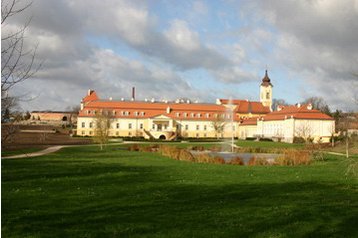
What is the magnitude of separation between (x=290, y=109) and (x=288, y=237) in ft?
235

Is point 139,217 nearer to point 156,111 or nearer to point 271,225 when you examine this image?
point 271,225

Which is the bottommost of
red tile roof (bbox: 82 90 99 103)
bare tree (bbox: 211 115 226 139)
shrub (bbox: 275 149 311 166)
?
shrub (bbox: 275 149 311 166)

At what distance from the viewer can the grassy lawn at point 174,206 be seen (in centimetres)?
757

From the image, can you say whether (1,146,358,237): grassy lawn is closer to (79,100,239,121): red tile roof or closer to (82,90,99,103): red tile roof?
(79,100,239,121): red tile roof

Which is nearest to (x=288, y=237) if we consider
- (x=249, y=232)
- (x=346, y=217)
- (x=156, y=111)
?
(x=249, y=232)

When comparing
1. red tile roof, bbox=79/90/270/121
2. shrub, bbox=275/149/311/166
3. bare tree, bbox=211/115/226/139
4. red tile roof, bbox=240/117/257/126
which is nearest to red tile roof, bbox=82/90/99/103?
red tile roof, bbox=79/90/270/121

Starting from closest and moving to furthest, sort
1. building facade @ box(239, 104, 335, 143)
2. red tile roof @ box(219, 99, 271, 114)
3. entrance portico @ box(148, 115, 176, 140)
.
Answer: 1. building facade @ box(239, 104, 335, 143)
2. entrance portico @ box(148, 115, 176, 140)
3. red tile roof @ box(219, 99, 271, 114)

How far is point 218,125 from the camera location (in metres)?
83.2

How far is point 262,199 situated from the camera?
37.0 ft

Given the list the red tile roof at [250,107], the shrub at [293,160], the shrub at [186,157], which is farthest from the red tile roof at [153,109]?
the shrub at [293,160]

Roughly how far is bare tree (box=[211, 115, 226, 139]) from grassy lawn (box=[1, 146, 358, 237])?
219ft

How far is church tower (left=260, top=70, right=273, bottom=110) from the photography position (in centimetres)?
9894

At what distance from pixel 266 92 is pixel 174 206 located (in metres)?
92.0

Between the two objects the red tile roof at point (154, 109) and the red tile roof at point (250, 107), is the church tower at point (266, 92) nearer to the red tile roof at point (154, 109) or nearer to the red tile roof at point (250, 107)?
the red tile roof at point (250, 107)
